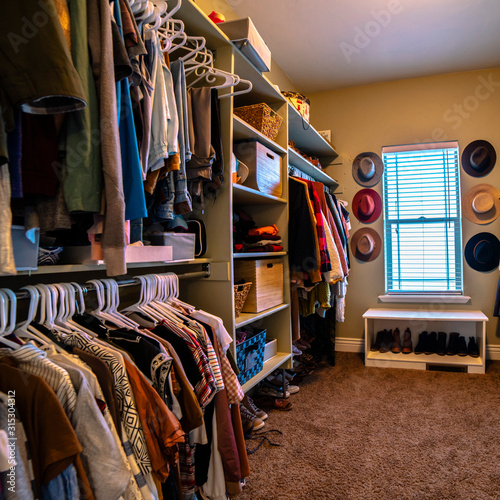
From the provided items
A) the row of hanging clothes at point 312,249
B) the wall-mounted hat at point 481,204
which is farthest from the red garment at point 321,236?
the wall-mounted hat at point 481,204

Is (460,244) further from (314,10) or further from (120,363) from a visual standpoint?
(120,363)

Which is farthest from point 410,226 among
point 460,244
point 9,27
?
point 9,27

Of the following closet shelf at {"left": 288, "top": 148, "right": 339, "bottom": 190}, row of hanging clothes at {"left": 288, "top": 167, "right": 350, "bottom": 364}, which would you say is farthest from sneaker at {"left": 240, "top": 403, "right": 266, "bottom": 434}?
closet shelf at {"left": 288, "top": 148, "right": 339, "bottom": 190}

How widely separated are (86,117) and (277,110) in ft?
6.38

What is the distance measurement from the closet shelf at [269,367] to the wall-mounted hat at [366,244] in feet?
5.78

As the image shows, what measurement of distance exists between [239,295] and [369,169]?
8.23 feet

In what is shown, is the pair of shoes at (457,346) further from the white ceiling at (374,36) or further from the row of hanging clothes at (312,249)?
the white ceiling at (374,36)

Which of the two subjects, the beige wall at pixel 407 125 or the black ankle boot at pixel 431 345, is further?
the beige wall at pixel 407 125

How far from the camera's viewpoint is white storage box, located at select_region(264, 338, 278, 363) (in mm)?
2516

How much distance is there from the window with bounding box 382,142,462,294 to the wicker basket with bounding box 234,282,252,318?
2294mm

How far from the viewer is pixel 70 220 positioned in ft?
3.07

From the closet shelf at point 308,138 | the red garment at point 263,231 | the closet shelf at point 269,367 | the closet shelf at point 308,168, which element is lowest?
the closet shelf at point 269,367

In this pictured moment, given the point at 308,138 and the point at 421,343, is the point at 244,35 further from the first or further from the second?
the point at 421,343

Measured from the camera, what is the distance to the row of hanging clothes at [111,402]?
0.82 m
